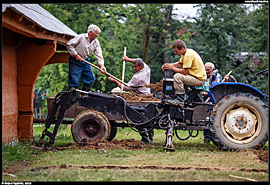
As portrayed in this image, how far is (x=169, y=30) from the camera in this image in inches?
913

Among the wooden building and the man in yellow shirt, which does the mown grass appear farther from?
the wooden building

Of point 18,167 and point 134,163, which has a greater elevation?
point 134,163

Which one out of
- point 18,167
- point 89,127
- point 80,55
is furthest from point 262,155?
point 80,55

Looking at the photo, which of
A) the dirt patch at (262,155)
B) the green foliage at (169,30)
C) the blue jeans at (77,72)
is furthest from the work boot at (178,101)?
the green foliage at (169,30)

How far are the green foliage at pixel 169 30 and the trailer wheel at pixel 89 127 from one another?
10.9m

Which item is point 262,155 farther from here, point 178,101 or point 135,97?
point 135,97

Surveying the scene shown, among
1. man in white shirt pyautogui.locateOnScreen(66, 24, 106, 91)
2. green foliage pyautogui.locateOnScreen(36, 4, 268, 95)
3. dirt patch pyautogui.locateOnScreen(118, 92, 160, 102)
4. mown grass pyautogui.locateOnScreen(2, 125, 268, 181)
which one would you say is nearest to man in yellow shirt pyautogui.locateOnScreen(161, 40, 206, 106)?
mown grass pyautogui.locateOnScreen(2, 125, 268, 181)

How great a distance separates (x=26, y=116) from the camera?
9.42 m

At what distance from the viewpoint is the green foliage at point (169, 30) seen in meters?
18.6

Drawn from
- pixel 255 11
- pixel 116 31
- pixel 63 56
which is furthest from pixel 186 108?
pixel 116 31

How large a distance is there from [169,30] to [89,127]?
51.8ft

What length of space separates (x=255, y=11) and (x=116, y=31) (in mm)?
6539

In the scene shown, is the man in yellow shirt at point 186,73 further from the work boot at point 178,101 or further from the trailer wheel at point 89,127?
the trailer wheel at point 89,127

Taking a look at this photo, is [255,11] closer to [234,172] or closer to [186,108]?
[186,108]
